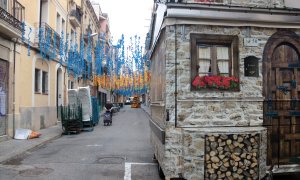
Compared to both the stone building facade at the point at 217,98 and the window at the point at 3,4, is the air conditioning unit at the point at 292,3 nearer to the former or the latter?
the stone building facade at the point at 217,98

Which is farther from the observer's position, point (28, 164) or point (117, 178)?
point (28, 164)

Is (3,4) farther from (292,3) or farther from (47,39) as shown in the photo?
(292,3)

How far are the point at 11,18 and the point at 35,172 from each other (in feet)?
26.5

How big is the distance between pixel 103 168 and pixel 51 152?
3.45 metres

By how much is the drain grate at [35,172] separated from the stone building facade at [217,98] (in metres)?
3.35

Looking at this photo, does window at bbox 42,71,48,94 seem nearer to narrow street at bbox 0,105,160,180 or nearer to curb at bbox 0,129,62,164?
curb at bbox 0,129,62,164

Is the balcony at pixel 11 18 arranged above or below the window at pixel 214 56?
above

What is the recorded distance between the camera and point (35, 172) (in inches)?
327

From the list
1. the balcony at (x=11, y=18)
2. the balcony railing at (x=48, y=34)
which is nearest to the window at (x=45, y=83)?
the balcony railing at (x=48, y=34)

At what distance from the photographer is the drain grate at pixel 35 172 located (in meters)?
8.09

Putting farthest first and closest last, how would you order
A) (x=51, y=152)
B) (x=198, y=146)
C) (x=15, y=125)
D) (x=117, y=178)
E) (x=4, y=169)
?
(x=15, y=125)
(x=51, y=152)
(x=4, y=169)
(x=117, y=178)
(x=198, y=146)

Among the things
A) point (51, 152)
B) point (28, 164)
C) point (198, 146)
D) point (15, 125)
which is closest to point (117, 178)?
point (198, 146)

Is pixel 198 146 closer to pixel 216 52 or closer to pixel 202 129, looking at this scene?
pixel 202 129

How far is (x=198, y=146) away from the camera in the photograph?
6.32 meters
